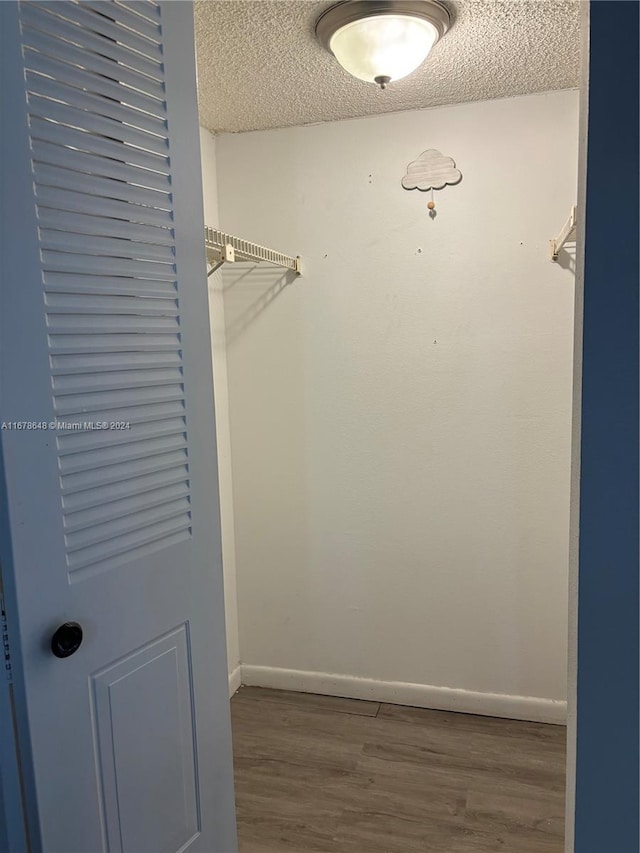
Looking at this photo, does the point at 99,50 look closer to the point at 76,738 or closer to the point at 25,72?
the point at 25,72

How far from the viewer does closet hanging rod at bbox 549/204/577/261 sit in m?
1.95

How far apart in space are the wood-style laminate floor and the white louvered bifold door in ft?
1.88

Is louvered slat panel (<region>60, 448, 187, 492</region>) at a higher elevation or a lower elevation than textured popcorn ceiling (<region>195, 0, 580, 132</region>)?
lower

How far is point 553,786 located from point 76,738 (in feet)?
5.41

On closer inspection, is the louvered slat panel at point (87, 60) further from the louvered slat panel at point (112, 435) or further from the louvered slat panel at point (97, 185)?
the louvered slat panel at point (112, 435)

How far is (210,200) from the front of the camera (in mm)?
2504

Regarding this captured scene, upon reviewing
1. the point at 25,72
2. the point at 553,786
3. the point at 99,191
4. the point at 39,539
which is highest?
the point at 25,72

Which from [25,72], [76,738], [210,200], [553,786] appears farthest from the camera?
[210,200]

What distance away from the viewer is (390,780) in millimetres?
2096

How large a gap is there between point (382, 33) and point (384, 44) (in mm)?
26

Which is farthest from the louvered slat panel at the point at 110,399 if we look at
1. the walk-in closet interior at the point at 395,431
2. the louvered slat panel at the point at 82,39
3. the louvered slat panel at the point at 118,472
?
the walk-in closet interior at the point at 395,431

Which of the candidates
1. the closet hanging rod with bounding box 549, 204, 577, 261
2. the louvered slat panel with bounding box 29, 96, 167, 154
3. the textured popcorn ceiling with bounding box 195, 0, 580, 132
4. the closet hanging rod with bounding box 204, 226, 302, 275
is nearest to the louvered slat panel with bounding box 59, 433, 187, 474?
the louvered slat panel with bounding box 29, 96, 167, 154

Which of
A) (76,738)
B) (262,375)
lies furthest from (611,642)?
(262,375)

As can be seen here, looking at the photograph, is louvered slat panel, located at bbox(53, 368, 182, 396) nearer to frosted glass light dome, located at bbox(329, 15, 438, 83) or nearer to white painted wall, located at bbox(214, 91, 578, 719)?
frosted glass light dome, located at bbox(329, 15, 438, 83)
